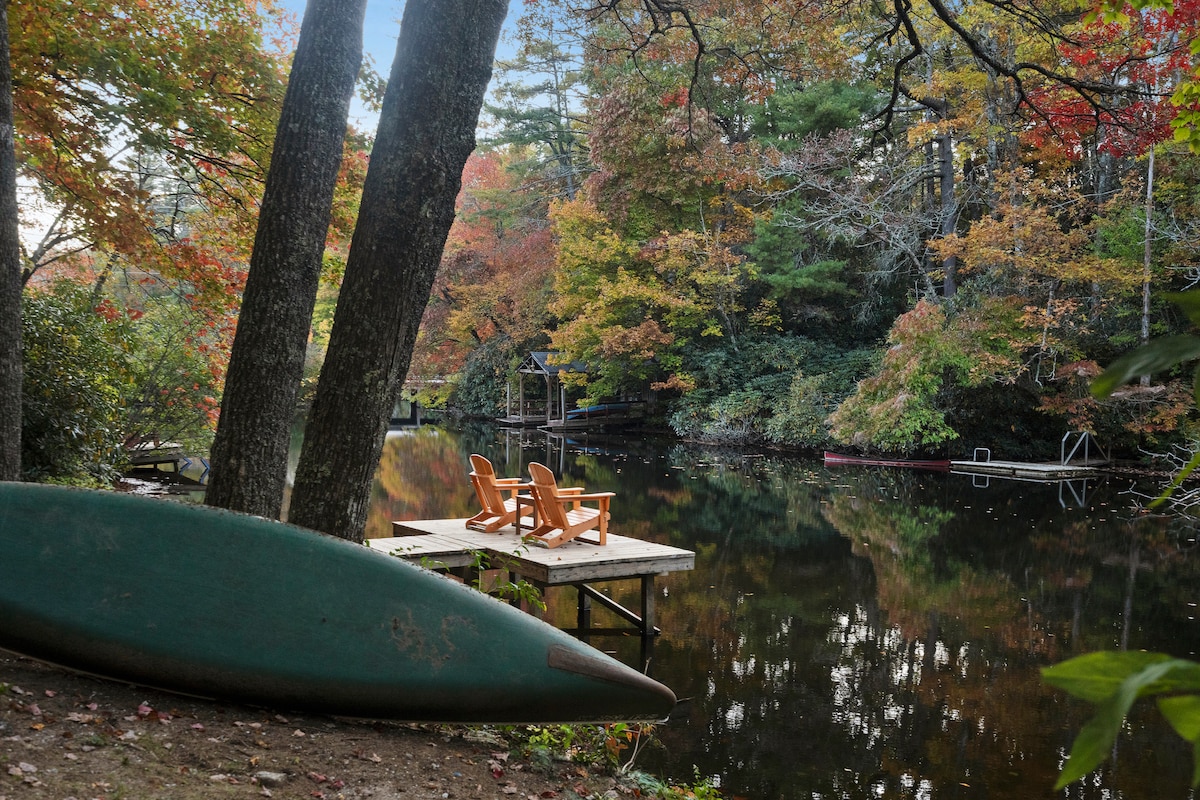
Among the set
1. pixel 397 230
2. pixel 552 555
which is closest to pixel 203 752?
pixel 397 230

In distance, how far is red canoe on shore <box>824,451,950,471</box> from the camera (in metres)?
17.9

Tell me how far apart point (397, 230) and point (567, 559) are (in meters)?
4.06

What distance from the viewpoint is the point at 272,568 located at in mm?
3045

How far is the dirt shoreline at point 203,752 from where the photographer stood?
2375mm

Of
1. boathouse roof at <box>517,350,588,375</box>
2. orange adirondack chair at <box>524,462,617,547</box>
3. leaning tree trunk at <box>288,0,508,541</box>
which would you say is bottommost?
orange adirondack chair at <box>524,462,617,547</box>

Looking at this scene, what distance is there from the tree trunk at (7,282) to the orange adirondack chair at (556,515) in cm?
397

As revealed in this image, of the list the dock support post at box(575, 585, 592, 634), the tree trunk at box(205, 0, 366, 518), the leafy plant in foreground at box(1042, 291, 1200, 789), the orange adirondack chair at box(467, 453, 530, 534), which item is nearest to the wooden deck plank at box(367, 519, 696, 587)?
the orange adirondack chair at box(467, 453, 530, 534)

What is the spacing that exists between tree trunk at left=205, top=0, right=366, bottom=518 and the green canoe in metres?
0.80

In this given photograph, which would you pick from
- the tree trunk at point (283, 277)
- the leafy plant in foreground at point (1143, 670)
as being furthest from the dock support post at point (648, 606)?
the leafy plant in foreground at point (1143, 670)

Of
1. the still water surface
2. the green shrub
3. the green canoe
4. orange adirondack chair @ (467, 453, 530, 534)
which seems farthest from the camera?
orange adirondack chair @ (467, 453, 530, 534)

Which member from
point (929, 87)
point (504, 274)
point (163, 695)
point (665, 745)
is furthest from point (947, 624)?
point (504, 274)

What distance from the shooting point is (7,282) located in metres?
4.07

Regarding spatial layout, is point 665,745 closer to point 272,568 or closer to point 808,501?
point 272,568

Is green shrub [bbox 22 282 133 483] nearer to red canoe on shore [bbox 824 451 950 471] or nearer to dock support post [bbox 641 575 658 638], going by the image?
dock support post [bbox 641 575 658 638]
